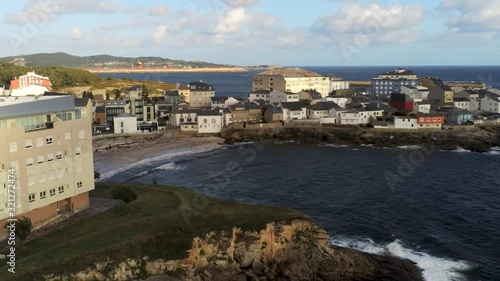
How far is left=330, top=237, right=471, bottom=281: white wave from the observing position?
26.1m

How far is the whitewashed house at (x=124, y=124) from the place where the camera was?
2761 inches

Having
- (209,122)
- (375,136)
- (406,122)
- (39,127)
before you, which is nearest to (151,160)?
(209,122)

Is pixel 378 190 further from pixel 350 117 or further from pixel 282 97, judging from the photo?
pixel 282 97

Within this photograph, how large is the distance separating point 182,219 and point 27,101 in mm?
11350

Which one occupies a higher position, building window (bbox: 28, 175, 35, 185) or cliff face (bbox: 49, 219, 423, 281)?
building window (bbox: 28, 175, 35, 185)

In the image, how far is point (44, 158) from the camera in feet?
87.1

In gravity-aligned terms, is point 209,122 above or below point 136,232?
above

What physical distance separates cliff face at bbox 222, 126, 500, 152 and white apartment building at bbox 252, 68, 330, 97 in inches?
1310

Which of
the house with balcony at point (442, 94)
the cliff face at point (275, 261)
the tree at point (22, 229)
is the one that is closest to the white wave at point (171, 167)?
the cliff face at point (275, 261)

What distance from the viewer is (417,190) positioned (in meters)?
42.6

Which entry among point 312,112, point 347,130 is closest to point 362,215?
point 347,130

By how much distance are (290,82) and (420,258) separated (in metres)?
83.3

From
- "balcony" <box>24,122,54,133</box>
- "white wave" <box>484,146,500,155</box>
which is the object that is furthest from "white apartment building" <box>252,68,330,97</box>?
"balcony" <box>24,122,54,133</box>

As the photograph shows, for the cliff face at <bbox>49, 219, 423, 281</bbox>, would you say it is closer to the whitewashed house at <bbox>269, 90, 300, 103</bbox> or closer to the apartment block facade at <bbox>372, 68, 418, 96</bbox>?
the whitewashed house at <bbox>269, 90, 300, 103</bbox>
